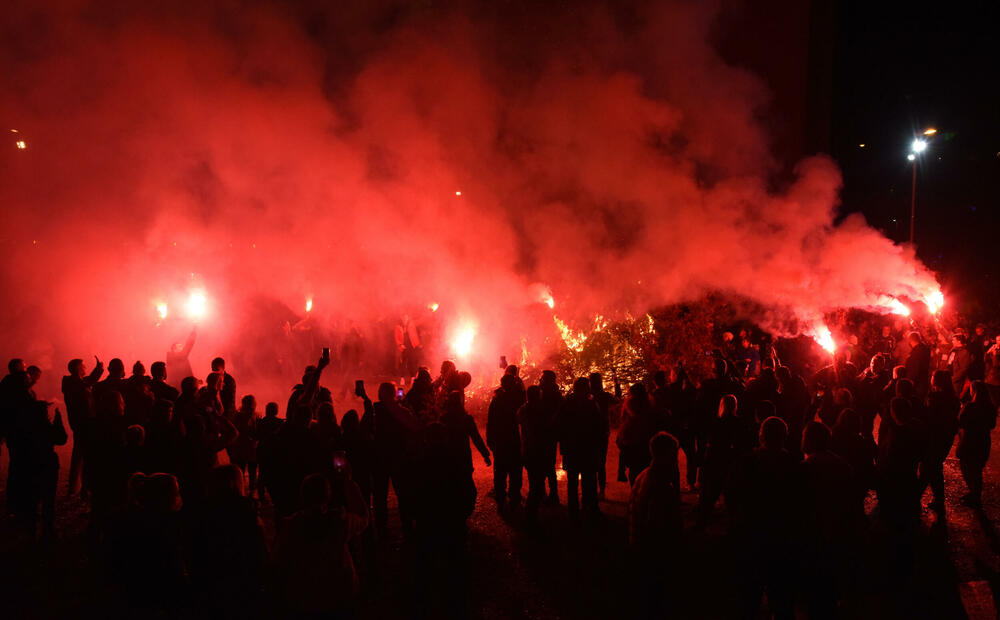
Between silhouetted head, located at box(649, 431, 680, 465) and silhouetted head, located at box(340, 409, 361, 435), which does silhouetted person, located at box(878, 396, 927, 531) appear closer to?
silhouetted head, located at box(649, 431, 680, 465)

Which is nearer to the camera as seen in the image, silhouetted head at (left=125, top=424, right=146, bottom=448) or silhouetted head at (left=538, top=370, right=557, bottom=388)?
silhouetted head at (left=125, top=424, right=146, bottom=448)

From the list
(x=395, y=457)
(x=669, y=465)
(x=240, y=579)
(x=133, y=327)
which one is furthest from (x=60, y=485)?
(x=133, y=327)

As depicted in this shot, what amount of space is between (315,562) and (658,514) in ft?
6.23

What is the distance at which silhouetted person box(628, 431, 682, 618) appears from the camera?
135 inches

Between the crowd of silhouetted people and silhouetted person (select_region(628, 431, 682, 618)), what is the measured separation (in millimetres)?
12

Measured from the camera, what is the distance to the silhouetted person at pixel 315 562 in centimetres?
273

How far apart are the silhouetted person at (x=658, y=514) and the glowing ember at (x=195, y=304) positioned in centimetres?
1379

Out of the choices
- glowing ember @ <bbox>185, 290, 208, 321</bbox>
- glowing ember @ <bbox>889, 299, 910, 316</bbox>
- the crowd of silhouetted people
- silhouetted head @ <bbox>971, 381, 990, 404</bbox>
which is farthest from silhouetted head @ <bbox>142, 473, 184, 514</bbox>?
glowing ember @ <bbox>185, 290, 208, 321</bbox>

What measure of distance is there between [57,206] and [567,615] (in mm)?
14554

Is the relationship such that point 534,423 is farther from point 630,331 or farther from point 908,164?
point 908,164

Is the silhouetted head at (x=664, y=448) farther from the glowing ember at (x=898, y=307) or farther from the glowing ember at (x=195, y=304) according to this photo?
the glowing ember at (x=195, y=304)

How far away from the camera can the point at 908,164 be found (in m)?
20.2

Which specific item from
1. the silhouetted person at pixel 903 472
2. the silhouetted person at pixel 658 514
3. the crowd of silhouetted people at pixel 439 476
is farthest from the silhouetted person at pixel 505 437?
the silhouetted person at pixel 903 472

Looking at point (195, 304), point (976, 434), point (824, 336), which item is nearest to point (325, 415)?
point (976, 434)
